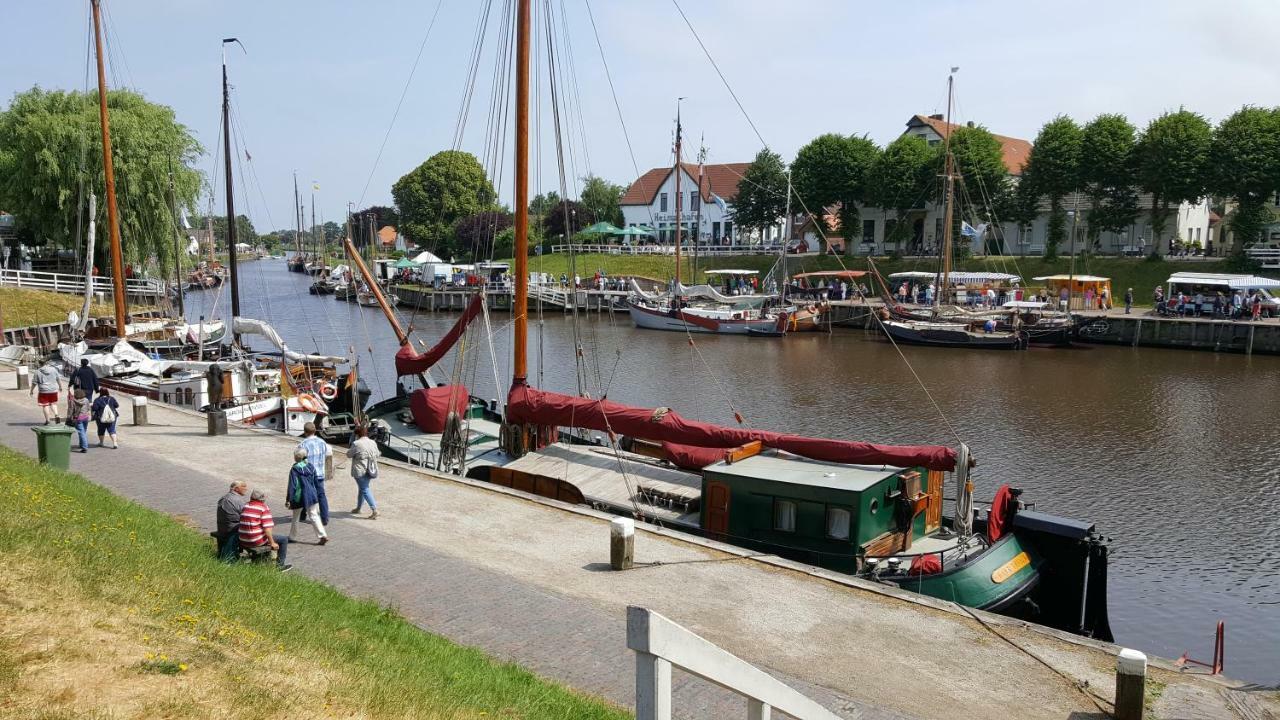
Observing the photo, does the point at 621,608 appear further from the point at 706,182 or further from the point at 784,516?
the point at 706,182

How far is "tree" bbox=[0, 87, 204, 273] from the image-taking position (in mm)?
47656

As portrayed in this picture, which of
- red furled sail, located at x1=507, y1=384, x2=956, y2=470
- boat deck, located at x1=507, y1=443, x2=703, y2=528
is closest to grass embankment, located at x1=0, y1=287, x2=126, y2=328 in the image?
red furled sail, located at x1=507, y1=384, x2=956, y2=470

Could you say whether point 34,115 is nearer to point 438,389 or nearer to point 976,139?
point 438,389

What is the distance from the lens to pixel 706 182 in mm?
101875

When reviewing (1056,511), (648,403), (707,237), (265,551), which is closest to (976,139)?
(707,237)

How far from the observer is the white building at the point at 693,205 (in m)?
99.4

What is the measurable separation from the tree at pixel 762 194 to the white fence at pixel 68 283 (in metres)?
55.1

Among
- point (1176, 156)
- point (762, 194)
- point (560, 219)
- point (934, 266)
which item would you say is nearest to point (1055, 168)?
point (1176, 156)

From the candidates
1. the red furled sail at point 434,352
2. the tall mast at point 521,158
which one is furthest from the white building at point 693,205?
the tall mast at point 521,158

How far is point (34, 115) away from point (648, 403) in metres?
38.1

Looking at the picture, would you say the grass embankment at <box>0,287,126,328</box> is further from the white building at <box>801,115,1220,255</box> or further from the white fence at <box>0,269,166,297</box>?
the white building at <box>801,115,1220,255</box>

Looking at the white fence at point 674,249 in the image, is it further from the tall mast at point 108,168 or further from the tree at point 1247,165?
the tall mast at point 108,168

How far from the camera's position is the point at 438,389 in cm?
2319

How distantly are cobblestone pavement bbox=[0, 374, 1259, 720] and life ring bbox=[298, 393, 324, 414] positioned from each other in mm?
8729
